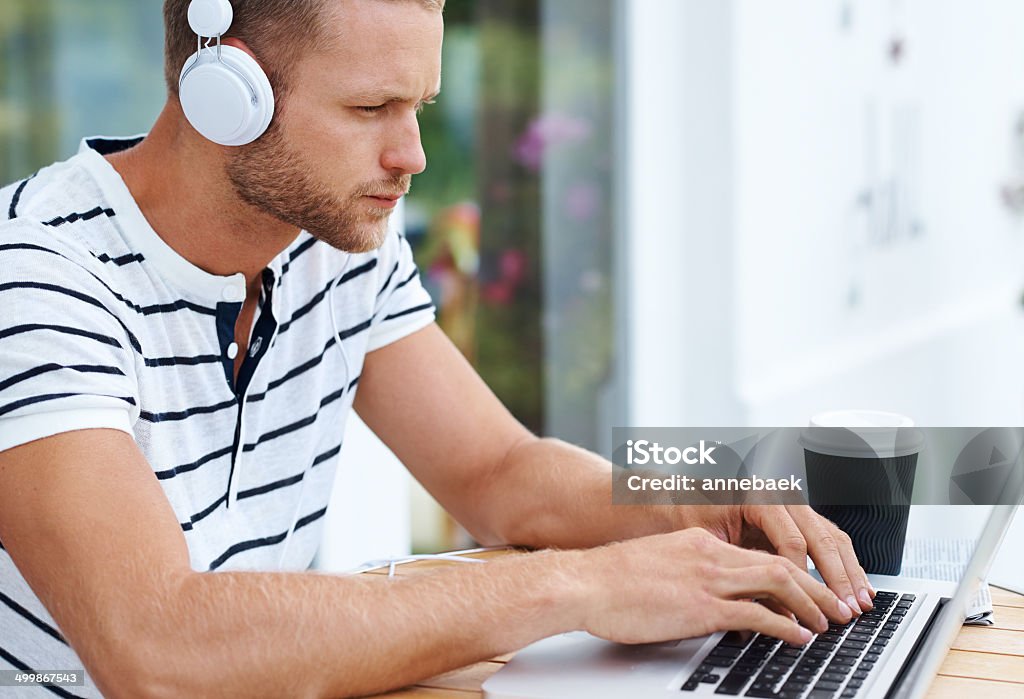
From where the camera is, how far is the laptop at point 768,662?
870mm

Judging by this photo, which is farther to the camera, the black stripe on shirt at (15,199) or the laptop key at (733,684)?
the black stripe on shirt at (15,199)

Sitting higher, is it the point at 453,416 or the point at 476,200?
the point at 476,200

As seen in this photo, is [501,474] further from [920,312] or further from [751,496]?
[920,312]

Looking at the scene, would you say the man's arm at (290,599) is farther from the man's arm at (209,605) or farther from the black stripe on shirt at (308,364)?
the black stripe on shirt at (308,364)

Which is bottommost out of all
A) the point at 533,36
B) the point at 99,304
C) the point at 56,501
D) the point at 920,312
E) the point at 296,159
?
the point at 920,312

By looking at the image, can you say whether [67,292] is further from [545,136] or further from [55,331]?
[545,136]

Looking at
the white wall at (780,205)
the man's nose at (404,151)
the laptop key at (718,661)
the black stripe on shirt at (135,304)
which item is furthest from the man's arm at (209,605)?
the white wall at (780,205)

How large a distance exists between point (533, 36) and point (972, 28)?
6.55ft

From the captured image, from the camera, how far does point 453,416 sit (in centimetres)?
144

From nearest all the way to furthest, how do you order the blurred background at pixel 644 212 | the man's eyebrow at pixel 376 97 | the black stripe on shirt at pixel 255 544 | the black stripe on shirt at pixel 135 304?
the black stripe on shirt at pixel 135 304, the man's eyebrow at pixel 376 97, the black stripe on shirt at pixel 255 544, the blurred background at pixel 644 212

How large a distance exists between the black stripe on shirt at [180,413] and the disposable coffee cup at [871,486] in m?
0.61

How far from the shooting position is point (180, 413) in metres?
1.24

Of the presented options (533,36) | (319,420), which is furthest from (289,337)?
(533,36)

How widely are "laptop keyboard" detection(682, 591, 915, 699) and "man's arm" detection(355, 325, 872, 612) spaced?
0.47ft
